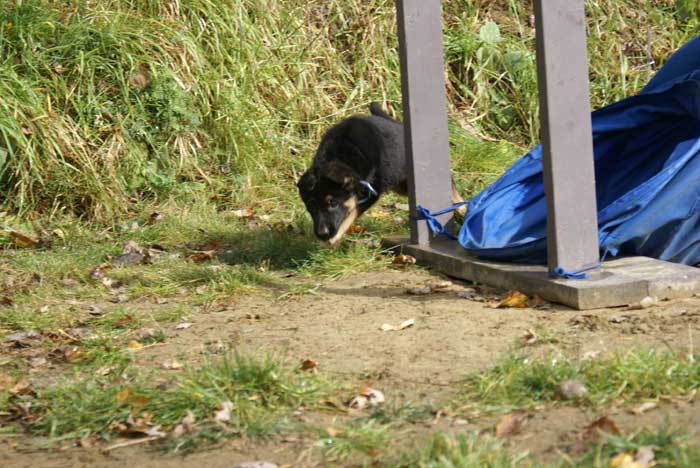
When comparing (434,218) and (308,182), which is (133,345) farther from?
(308,182)

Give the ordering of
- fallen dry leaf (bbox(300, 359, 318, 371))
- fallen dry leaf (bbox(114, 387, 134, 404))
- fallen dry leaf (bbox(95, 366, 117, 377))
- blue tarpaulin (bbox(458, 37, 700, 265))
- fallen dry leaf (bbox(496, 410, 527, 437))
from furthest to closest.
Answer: blue tarpaulin (bbox(458, 37, 700, 265)) < fallen dry leaf (bbox(95, 366, 117, 377)) < fallen dry leaf (bbox(300, 359, 318, 371)) < fallen dry leaf (bbox(114, 387, 134, 404)) < fallen dry leaf (bbox(496, 410, 527, 437))

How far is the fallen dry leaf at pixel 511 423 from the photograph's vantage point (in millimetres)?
3344

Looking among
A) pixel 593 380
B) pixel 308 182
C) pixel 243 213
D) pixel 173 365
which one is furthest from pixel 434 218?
pixel 593 380

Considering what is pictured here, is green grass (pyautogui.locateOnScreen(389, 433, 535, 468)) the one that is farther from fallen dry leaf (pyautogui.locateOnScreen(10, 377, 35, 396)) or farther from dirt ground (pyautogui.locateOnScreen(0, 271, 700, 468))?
fallen dry leaf (pyautogui.locateOnScreen(10, 377, 35, 396))

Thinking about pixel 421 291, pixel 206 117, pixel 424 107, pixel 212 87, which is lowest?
pixel 421 291

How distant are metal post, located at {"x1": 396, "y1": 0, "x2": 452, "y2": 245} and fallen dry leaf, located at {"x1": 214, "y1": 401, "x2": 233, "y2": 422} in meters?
2.94

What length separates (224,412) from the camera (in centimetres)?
357

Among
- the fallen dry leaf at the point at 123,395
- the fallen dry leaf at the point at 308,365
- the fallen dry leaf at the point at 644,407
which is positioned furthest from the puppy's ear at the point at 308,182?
the fallen dry leaf at the point at 644,407

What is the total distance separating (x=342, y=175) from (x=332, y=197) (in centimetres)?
16

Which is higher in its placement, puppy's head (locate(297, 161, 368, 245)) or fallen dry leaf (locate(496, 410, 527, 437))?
puppy's head (locate(297, 161, 368, 245))

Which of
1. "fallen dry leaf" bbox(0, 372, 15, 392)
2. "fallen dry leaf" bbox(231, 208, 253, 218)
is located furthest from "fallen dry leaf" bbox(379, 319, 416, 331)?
"fallen dry leaf" bbox(231, 208, 253, 218)

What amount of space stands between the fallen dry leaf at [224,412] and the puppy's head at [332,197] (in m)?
3.11

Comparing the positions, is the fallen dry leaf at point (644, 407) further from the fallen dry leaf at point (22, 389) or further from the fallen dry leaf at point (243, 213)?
the fallen dry leaf at point (243, 213)

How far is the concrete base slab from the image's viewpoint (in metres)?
4.88
